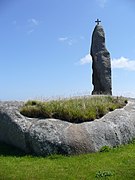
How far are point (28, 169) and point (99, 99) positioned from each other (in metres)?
7.11

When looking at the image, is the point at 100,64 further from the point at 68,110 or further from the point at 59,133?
the point at 59,133

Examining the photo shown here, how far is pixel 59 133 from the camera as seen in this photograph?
11.3 m

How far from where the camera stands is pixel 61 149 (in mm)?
11039

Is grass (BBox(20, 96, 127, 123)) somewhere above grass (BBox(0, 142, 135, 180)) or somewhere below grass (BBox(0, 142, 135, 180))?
above

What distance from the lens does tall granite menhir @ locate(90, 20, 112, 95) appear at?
20.4 m

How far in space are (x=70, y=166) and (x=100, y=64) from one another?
11532mm

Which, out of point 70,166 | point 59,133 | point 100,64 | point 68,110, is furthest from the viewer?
point 100,64

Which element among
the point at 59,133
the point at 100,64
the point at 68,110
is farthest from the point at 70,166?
the point at 100,64

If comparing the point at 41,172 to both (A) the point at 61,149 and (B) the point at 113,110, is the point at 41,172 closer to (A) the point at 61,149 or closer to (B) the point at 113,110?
(A) the point at 61,149

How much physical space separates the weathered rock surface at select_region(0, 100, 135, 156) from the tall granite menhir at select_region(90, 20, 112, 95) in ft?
22.9

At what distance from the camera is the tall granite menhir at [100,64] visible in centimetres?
2041

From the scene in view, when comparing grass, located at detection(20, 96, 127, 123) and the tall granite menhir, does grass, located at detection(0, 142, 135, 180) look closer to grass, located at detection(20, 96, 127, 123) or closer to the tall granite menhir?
grass, located at detection(20, 96, 127, 123)

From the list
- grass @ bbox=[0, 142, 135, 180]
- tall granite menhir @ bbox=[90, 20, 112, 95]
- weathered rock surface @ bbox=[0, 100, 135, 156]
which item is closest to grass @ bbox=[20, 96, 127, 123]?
weathered rock surface @ bbox=[0, 100, 135, 156]

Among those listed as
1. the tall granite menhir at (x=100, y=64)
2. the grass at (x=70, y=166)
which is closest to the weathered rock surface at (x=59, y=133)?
the grass at (x=70, y=166)
